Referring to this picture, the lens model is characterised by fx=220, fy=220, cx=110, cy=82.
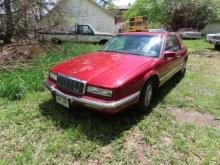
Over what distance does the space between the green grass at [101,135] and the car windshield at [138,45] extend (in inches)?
43.5

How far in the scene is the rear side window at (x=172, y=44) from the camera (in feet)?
16.4

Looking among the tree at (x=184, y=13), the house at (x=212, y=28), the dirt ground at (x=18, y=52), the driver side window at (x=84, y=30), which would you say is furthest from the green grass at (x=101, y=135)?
the house at (x=212, y=28)

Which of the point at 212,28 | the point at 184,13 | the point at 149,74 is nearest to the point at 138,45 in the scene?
the point at 149,74

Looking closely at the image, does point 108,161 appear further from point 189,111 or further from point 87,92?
point 189,111

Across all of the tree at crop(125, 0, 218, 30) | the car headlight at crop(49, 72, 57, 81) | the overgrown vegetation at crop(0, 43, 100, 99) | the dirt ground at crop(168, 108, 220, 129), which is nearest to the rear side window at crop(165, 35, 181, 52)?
the dirt ground at crop(168, 108, 220, 129)

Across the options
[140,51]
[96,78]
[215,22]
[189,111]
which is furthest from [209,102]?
[215,22]

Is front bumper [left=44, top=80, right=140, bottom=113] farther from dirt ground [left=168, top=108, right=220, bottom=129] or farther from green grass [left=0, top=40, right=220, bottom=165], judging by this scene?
dirt ground [left=168, top=108, right=220, bottom=129]

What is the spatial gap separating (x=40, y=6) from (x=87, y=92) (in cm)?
672

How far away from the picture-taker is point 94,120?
12.3 ft

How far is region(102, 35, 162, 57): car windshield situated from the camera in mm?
4477

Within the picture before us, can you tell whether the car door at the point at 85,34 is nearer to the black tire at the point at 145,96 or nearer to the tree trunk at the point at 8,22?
the tree trunk at the point at 8,22

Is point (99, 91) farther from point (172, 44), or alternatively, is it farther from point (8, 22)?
point (8, 22)

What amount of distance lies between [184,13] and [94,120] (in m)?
27.7

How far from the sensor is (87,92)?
336 centimetres
